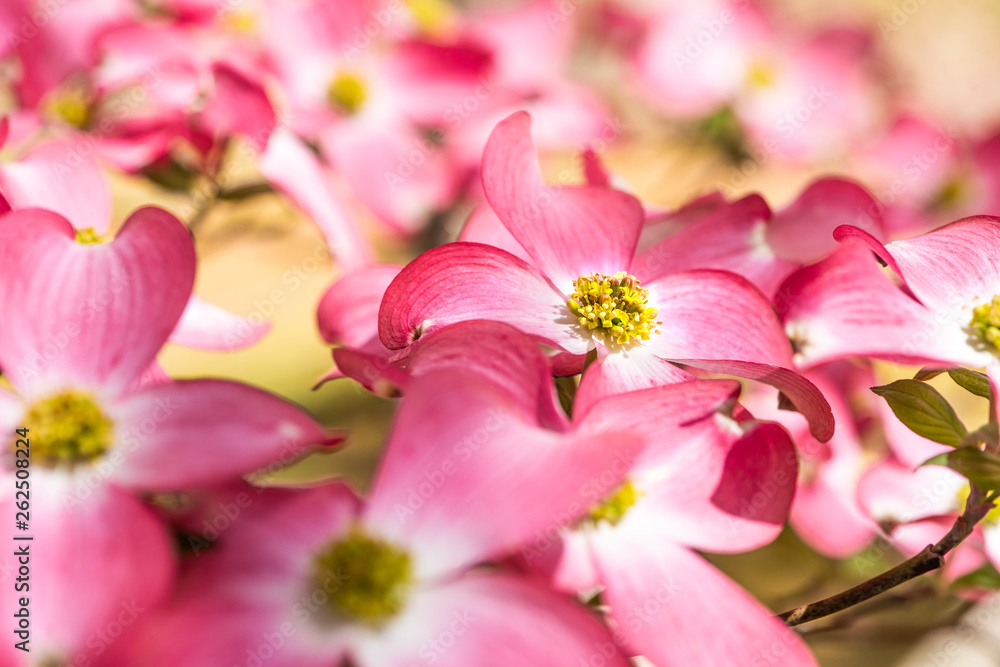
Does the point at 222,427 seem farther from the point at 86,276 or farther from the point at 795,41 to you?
the point at 795,41

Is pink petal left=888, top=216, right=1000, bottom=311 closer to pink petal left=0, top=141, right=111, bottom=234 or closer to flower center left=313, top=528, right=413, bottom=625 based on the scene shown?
flower center left=313, top=528, right=413, bottom=625

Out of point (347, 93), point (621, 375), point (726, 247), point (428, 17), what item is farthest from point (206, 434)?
point (428, 17)

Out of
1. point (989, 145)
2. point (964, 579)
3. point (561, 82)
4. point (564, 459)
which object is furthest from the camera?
point (561, 82)

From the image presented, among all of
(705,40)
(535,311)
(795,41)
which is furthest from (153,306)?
(795,41)

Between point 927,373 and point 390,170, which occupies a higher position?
point 927,373

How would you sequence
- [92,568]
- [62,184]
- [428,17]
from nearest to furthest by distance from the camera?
[92,568] → [62,184] → [428,17]

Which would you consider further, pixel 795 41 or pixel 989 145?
pixel 795 41

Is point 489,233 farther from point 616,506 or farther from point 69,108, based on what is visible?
point 69,108
